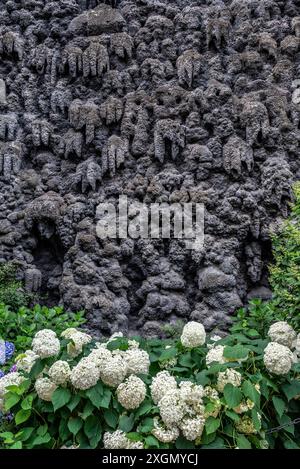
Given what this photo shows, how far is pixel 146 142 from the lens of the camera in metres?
6.16

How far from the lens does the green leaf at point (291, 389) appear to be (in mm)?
1882

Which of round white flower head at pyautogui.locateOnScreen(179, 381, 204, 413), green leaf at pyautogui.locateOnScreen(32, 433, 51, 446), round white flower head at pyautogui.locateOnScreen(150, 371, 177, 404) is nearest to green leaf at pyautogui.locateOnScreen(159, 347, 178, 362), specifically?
round white flower head at pyautogui.locateOnScreen(150, 371, 177, 404)

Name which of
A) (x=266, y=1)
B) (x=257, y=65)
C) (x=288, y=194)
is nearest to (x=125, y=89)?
(x=257, y=65)

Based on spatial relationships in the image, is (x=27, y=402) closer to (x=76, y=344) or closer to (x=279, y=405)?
(x=76, y=344)

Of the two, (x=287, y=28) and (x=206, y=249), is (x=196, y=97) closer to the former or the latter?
(x=287, y=28)

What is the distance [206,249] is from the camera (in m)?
5.51

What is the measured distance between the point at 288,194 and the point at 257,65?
216 centimetres

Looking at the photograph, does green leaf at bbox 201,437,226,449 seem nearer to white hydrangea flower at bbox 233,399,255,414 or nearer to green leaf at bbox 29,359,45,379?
white hydrangea flower at bbox 233,399,255,414

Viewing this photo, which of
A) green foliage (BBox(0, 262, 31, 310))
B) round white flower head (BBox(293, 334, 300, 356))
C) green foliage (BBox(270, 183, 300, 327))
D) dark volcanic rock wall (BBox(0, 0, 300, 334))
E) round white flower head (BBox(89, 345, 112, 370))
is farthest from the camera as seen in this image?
dark volcanic rock wall (BBox(0, 0, 300, 334))

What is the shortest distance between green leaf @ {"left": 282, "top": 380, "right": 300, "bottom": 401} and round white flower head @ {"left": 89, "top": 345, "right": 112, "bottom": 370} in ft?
2.65

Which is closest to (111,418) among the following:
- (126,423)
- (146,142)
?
(126,423)

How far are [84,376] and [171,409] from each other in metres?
0.39

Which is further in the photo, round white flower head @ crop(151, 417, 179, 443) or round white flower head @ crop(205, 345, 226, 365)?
round white flower head @ crop(205, 345, 226, 365)

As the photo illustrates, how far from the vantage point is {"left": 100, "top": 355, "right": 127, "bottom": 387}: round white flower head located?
184 centimetres
